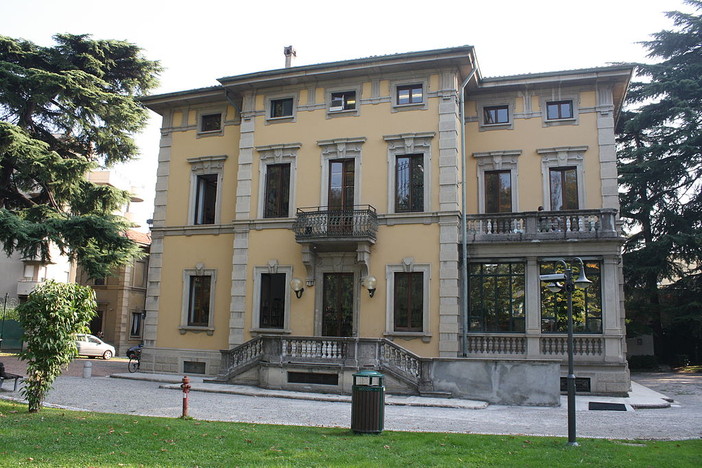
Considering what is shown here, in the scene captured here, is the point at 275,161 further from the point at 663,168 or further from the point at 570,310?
the point at 663,168

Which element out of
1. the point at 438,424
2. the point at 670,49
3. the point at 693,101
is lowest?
the point at 438,424

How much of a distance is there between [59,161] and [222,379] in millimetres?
11936

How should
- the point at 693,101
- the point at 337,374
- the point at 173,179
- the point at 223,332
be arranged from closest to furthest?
the point at 337,374 → the point at 223,332 → the point at 173,179 → the point at 693,101

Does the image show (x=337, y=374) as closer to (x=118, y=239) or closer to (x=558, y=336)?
(x=558, y=336)

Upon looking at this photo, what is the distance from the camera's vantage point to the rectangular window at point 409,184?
21.8 m

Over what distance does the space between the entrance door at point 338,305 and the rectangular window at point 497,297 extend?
4324mm

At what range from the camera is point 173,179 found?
83.5 ft

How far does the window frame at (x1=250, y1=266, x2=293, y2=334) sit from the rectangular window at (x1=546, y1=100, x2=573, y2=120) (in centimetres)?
1134

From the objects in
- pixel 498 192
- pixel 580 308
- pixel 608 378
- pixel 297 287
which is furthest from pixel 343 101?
pixel 608 378

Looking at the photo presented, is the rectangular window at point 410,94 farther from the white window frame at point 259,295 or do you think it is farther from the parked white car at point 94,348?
the parked white car at point 94,348

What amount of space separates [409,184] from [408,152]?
1.16m

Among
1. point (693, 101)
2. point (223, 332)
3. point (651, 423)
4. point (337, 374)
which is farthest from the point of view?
point (693, 101)

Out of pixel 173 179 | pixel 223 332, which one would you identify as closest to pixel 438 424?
pixel 223 332

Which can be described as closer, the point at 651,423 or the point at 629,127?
the point at 651,423
